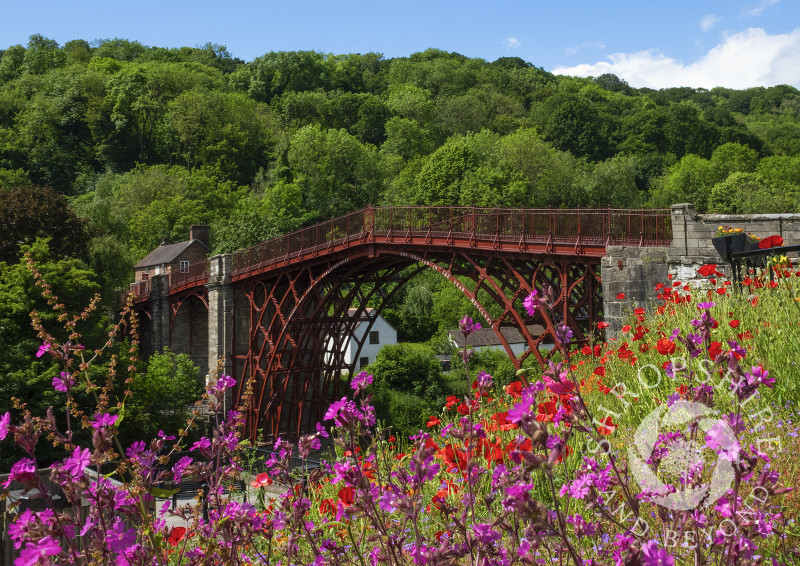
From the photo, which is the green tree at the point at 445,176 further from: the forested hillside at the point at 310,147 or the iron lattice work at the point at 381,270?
the iron lattice work at the point at 381,270

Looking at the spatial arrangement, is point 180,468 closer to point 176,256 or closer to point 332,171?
point 176,256

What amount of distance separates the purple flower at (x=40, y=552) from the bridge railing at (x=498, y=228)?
13856mm

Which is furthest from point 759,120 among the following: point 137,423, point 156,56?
point 137,423

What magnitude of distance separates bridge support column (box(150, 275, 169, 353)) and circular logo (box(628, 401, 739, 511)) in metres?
35.2

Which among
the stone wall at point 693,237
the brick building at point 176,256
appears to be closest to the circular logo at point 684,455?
the stone wall at point 693,237

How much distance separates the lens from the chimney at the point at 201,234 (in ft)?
151

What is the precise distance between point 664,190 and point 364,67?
57159mm

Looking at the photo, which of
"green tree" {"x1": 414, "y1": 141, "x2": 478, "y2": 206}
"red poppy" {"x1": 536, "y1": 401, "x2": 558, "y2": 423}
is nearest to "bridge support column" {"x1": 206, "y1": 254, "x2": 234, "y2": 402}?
"green tree" {"x1": 414, "y1": 141, "x2": 478, "y2": 206}

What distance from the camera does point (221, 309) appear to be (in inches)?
1220

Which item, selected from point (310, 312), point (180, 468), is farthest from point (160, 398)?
point (180, 468)

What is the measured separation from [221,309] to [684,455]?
2963 cm

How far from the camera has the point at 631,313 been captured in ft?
36.1

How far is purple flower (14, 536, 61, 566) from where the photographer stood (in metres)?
1.87

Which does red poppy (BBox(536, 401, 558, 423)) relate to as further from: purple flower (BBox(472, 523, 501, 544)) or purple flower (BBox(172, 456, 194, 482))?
purple flower (BBox(172, 456, 194, 482))
